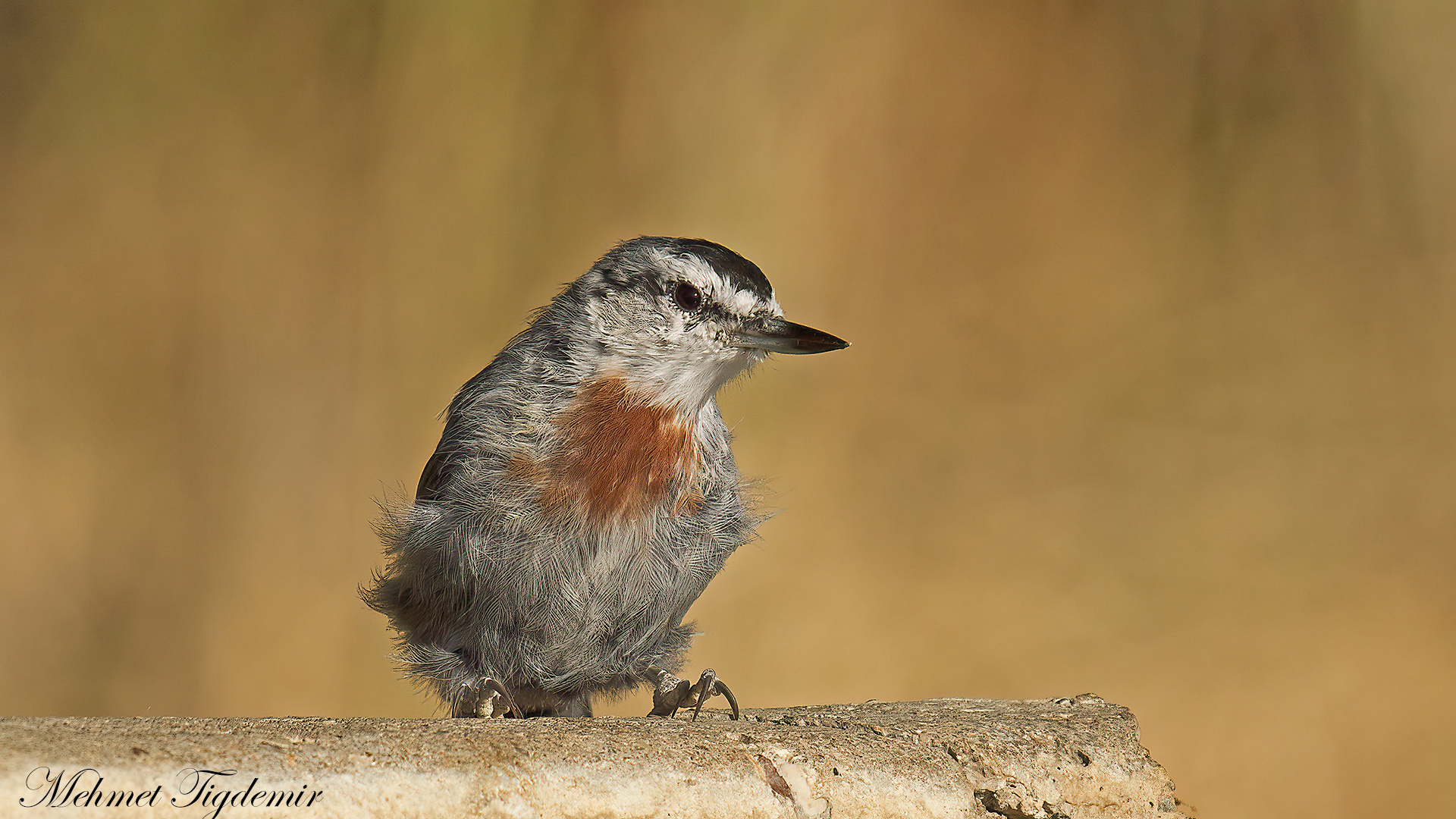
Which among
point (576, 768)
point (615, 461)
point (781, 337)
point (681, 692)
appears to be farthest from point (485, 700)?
point (781, 337)

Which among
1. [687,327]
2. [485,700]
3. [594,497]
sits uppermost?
[687,327]

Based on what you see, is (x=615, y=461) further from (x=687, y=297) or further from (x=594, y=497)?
(x=687, y=297)

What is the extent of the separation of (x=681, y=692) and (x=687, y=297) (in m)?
0.53

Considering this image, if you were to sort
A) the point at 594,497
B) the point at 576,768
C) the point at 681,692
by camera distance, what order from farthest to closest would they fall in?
1. the point at 681,692
2. the point at 594,497
3. the point at 576,768

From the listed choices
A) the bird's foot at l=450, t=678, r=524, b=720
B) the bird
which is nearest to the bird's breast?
the bird

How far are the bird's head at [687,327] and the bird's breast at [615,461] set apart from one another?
31mm

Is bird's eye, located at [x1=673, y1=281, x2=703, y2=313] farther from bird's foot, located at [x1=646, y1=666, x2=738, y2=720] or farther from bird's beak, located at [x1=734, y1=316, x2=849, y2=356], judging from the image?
bird's foot, located at [x1=646, y1=666, x2=738, y2=720]

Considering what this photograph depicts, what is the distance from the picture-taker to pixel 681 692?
57.9 inches

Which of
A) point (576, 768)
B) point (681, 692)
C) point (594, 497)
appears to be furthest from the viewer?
point (681, 692)

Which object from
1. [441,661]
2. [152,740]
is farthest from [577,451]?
[152,740]

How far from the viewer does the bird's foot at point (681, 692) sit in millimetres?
1387

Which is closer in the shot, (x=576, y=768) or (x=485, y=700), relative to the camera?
(x=576, y=768)

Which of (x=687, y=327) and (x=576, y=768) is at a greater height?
(x=687, y=327)

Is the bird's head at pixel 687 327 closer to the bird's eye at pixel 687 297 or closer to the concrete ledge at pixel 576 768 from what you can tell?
the bird's eye at pixel 687 297
